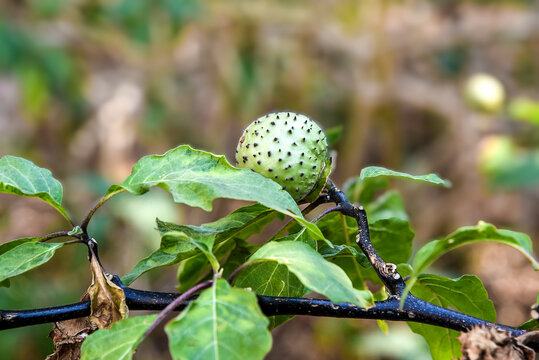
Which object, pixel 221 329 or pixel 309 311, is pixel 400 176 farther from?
pixel 221 329

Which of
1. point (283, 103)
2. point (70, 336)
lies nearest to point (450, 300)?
point (70, 336)

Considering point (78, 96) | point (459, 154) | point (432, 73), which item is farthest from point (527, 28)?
point (78, 96)

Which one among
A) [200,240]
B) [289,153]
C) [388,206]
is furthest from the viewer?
[388,206]

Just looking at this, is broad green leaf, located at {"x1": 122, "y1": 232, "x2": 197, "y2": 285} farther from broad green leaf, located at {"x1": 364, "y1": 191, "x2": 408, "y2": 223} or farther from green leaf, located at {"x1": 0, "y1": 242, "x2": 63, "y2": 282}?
broad green leaf, located at {"x1": 364, "y1": 191, "x2": 408, "y2": 223}

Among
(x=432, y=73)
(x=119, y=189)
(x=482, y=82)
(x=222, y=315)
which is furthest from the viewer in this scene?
(x=432, y=73)

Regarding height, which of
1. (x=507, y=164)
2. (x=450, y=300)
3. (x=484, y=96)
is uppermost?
(x=450, y=300)

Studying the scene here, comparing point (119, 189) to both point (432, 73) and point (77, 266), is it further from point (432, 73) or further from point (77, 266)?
point (432, 73)

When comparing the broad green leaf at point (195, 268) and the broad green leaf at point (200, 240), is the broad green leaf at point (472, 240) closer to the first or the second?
the broad green leaf at point (200, 240)
